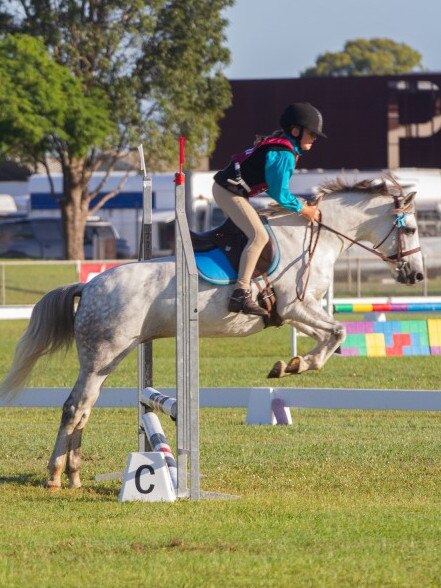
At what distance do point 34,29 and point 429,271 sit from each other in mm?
14899

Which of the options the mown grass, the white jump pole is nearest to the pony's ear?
the white jump pole

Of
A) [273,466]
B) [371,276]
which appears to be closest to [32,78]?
[371,276]

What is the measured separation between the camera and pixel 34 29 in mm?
43656

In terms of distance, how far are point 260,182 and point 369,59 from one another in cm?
12714

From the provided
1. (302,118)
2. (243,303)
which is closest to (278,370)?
(243,303)

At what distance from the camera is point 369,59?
134 metres

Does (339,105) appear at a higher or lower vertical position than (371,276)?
higher

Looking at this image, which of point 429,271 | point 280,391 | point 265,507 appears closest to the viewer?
point 265,507

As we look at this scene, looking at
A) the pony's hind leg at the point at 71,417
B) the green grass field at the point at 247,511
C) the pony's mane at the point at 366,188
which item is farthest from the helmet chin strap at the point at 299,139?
the green grass field at the point at 247,511

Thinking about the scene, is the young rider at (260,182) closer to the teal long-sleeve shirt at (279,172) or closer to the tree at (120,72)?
the teal long-sleeve shirt at (279,172)

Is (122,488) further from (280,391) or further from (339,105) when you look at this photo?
(339,105)

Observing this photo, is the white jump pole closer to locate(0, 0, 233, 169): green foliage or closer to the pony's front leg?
the pony's front leg

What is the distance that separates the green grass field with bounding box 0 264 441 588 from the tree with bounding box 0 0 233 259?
1187 inches

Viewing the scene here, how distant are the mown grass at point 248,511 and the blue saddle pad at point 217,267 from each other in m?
1.35
